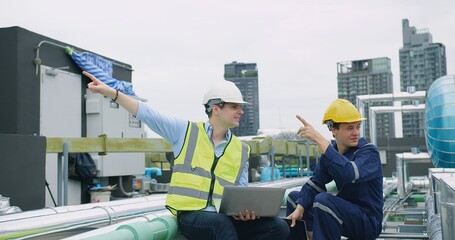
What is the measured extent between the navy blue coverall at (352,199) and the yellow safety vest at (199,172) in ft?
2.14

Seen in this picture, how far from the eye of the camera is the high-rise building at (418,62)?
35.5 meters

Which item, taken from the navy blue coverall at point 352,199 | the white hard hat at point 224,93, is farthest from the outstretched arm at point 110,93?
the navy blue coverall at point 352,199

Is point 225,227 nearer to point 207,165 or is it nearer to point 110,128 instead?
point 207,165

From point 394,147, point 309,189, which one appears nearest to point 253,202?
point 309,189

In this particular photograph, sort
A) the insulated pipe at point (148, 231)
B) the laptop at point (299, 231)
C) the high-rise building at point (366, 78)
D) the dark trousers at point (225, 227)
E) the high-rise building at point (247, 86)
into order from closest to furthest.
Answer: the insulated pipe at point (148, 231)
the dark trousers at point (225, 227)
the laptop at point (299, 231)
the high-rise building at point (247, 86)
the high-rise building at point (366, 78)

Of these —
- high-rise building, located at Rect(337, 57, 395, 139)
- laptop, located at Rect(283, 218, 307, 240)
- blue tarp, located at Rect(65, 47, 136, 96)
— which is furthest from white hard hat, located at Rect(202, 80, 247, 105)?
high-rise building, located at Rect(337, 57, 395, 139)

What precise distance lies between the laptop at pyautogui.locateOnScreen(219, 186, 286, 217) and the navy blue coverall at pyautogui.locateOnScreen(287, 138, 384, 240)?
347 mm

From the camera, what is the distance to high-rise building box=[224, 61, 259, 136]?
2462 cm

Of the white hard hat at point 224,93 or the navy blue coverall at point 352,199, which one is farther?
the white hard hat at point 224,93

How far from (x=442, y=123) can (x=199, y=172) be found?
7209mm

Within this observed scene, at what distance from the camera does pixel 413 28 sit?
119ft

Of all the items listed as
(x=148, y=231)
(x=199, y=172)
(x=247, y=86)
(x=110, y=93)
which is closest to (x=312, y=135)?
(x=199, y=172)

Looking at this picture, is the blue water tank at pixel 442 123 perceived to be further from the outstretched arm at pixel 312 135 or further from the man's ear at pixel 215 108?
the man's ear at pixel 215 108

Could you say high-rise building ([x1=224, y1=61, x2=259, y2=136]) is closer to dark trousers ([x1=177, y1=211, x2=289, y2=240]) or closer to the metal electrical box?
the metal electrical box
